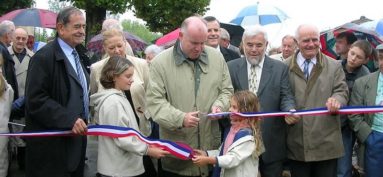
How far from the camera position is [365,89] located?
5.64m

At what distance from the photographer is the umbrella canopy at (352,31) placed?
7.51 m

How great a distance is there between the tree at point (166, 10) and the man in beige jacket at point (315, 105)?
14.7 meters

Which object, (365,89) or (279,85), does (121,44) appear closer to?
(279,85)

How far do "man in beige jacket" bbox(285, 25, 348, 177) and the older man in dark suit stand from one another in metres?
2.18

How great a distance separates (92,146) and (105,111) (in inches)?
41.3

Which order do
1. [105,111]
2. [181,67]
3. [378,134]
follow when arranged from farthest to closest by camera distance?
1. [378,134]
2. [181,67]
3. [105,111]

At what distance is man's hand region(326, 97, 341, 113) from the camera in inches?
187

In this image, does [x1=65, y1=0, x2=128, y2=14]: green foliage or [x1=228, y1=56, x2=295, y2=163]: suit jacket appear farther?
[x1=65, y1=0, x2=128, y2=14]: green foliage

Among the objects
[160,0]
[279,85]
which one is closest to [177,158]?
[279,85]

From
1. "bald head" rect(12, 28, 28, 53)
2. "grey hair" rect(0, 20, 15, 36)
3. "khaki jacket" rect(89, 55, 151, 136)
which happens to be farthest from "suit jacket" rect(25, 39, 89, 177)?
"bald head" rect(12, 28, 28, 53)

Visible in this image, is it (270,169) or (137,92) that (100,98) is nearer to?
(137,92)

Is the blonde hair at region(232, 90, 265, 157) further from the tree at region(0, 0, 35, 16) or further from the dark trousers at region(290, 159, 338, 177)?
the tree at region(0, 0, 35, 16)

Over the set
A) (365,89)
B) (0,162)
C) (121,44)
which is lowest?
(0,162)

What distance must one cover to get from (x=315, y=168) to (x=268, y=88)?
3.40 feet
